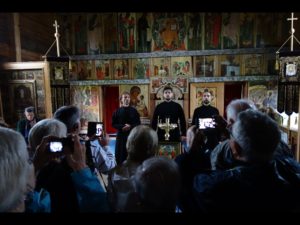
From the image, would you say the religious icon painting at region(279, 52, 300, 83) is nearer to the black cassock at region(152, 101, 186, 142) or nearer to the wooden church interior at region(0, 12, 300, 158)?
the wooden church interior at region(0, 12, 300, 158)

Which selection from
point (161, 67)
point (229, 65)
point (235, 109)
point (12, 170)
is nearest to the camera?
point (12, 170)

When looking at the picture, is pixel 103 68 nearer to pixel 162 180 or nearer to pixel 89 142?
pixel 89 142

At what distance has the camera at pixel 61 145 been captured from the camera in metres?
1.47

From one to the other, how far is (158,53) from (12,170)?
957cm

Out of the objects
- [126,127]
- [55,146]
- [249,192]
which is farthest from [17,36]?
[249,192]

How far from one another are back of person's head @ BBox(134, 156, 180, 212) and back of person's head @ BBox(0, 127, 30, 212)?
0.56 m

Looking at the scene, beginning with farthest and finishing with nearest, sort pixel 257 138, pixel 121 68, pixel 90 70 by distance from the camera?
pixel 90 70 → pixel 121 68 → pixel 257 138

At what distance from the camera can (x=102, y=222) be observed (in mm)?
932

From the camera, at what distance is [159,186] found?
1260 mm

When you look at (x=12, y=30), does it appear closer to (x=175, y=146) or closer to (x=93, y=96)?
(x=93, y=96)

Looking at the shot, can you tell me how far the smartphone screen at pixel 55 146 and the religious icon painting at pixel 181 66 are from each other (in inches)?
351

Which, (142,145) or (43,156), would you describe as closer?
(43,156)

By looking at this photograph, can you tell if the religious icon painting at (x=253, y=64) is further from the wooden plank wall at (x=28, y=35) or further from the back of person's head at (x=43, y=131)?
the back of person's head at (x=43, y=131)

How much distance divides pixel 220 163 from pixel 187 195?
507mm
